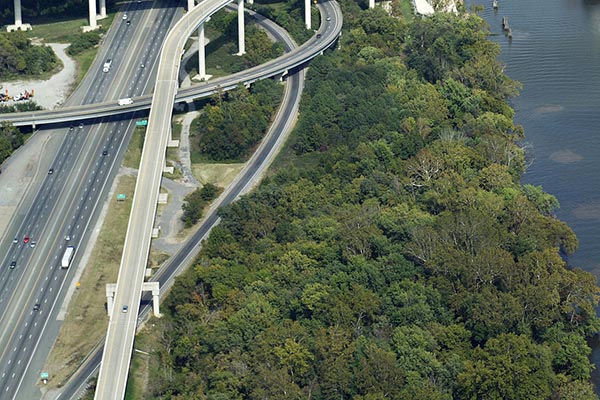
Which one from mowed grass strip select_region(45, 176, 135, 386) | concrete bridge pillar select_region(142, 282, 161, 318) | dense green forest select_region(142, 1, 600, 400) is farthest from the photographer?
concrete bridge pillar select_region(142, 282, 161, 318)

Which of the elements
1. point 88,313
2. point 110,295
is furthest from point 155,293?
point 88,313

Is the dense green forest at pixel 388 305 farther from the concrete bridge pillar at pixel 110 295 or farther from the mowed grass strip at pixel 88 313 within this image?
the mowed grass strip at pixel 88 313

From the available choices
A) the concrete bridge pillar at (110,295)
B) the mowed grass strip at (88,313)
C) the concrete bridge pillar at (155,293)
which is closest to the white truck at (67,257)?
the mowed grass strip at (88,313)

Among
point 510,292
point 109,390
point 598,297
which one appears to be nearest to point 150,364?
point 109,390

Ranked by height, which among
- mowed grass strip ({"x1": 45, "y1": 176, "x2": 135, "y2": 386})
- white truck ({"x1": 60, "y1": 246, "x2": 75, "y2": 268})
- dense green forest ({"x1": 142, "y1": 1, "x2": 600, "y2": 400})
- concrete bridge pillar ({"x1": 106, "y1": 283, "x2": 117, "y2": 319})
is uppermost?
dense green forest ({"x1": 142, "y1": 1, "x2": 600, "y2": 400})

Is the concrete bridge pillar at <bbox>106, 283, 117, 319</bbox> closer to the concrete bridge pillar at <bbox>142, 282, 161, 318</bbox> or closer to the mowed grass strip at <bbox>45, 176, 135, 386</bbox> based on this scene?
the mowed grass strip at <bbox>45, 176, 135, 386</bbox>

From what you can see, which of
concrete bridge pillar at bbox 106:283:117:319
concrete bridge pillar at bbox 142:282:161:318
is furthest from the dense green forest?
concrete bridge pillar at bbox 106:283:117:319

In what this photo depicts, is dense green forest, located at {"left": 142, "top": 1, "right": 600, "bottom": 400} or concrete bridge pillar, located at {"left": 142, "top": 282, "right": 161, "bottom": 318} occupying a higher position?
dense green forest, located at {"left": 142, "top": 1, "right": 600, "bottom": 400}

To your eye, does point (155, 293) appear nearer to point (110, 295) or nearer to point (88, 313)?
point (110, 295)
